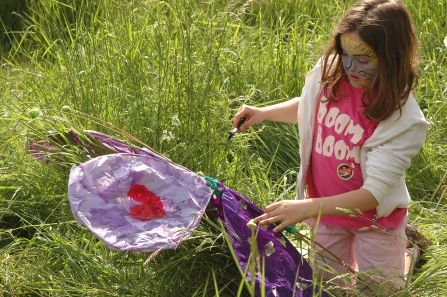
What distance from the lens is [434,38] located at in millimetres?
4121

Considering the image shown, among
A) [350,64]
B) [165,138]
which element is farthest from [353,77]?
[165,138]

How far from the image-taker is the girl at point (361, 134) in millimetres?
2303

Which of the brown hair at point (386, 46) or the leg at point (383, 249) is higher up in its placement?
the brown hair at point (386, 46)

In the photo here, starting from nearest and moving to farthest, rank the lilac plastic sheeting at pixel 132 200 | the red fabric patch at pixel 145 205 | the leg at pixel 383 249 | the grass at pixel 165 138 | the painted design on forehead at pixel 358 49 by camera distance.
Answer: the lilac plastic sheeting at pixel 132 200 < the red fabric patch at pixel 145 205 < the painted design on forehead at pixel 358 49 < the grass at pixel 165 138 < the leg at pixel 383 249

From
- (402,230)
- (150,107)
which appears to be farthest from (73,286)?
(402,230)

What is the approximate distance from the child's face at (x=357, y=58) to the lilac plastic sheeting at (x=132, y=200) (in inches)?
22.7

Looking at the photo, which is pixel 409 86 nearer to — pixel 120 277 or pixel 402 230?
pixel 402 230

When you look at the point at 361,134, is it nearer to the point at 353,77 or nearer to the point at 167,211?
the point at 353,77

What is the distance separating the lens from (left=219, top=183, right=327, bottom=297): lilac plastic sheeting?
2.22 m

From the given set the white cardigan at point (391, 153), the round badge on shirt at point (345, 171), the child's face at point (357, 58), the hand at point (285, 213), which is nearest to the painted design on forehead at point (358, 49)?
the child's face at point (357, 58)

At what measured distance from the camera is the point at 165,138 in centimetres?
266

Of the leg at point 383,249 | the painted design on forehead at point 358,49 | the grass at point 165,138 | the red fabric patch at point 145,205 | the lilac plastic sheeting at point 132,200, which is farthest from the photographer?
the leg at point 383,249

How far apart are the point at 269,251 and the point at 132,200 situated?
424mm

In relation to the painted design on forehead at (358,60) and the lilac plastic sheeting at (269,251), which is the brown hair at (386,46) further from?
the lilac plastic sheeting at (269,251)
